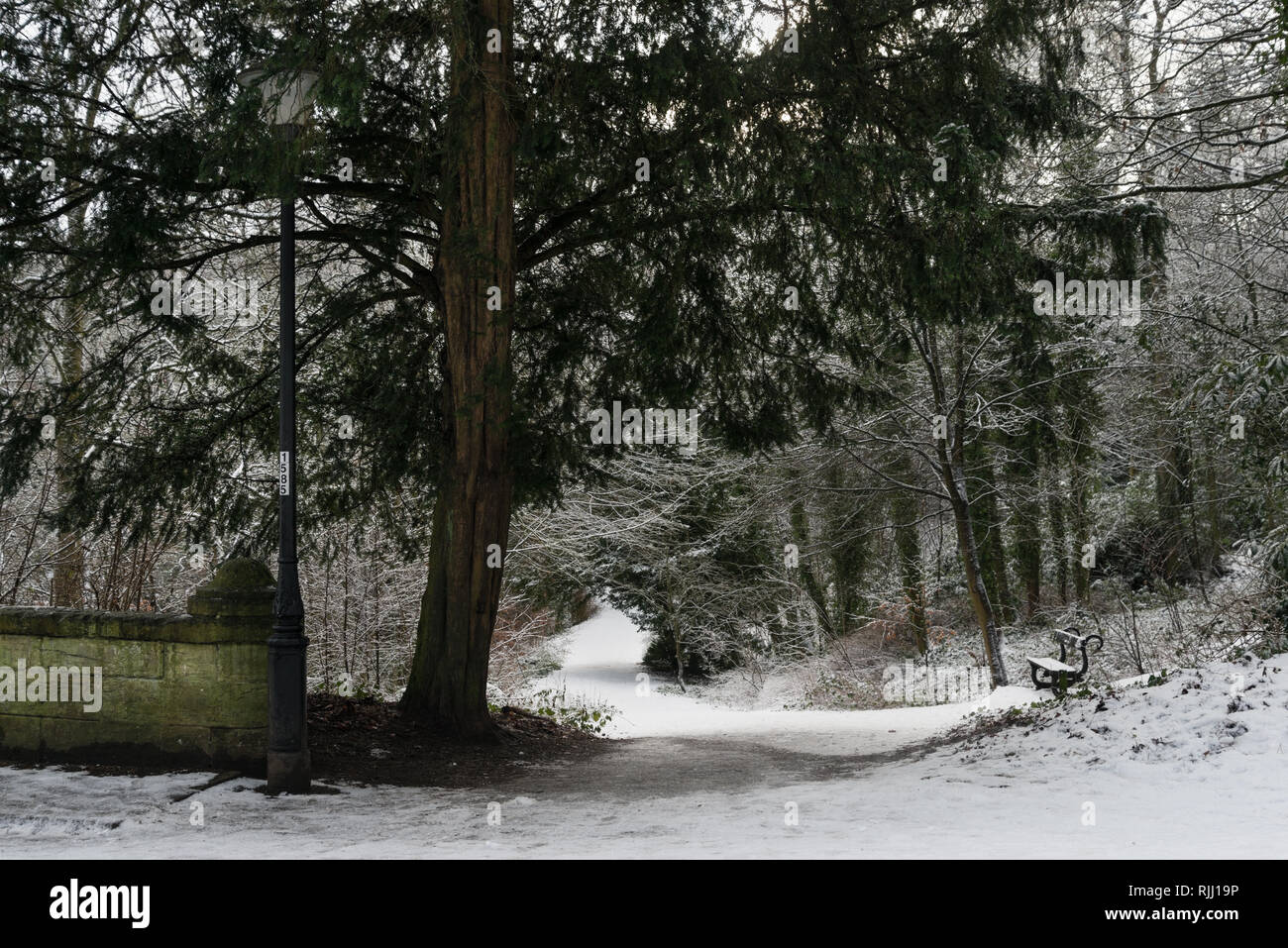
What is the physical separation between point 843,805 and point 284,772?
153 inches

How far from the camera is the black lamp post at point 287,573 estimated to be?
725cm

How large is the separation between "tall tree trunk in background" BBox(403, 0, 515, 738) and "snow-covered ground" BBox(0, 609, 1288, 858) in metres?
1.57

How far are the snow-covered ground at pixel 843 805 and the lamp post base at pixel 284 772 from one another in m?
0.16

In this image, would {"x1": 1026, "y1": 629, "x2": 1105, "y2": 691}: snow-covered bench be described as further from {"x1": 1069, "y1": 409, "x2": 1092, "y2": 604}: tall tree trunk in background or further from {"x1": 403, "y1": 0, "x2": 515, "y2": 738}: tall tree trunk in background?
{"x1": 403, "y1": 0, "x2": 515, "y2": 738}: tall tree trunk in background

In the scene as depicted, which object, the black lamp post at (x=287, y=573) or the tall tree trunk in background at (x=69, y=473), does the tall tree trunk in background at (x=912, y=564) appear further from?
the black lamp post at (x=287, y=573)

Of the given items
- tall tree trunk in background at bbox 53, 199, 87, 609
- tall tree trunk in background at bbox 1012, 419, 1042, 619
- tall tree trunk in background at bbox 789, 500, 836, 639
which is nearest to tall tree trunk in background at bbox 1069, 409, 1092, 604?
tall tree trunk in background at bbox 1012, 419, 1042, 619

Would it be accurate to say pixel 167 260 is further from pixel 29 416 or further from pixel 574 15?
pixel 574 15

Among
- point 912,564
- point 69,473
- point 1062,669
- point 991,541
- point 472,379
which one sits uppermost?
point 472,379

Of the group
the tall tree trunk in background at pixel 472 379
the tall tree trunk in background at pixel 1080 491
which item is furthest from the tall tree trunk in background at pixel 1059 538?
the tall tree trunk in background at pixel 472 379

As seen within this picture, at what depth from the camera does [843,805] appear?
7168 millimetres

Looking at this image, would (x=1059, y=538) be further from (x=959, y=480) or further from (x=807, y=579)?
(x=959, y=480)

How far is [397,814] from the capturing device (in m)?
6.97

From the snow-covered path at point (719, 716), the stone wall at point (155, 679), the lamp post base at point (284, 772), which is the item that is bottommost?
the snow-covered path at point (719, 716)

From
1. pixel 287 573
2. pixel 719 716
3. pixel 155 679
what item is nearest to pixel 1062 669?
pixel 719 716
